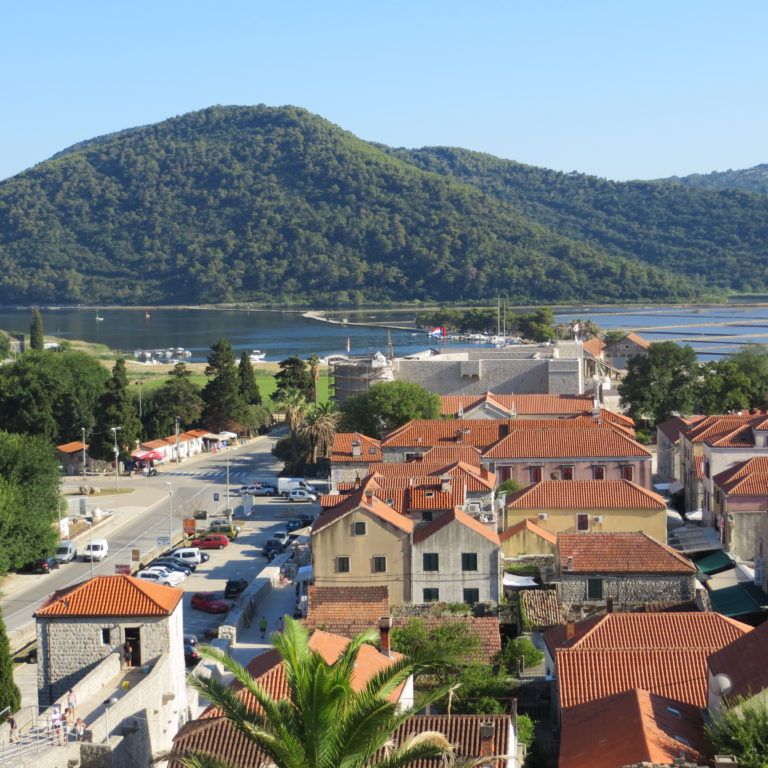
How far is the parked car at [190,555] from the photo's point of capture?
40.1 meters

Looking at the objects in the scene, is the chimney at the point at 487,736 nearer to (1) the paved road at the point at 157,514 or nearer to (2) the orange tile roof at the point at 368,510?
(2) the orange tile roof at the point at 368,510

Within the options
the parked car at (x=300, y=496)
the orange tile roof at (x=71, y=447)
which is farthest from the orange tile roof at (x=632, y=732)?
the orange tile roof at (x=71, y=447)

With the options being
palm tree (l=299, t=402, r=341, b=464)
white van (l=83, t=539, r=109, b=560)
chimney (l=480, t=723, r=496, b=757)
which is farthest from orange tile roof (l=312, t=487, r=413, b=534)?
palm tree (l=299, t=402, r=341, b=464)

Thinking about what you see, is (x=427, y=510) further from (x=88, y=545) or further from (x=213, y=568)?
(x=88, y=545)

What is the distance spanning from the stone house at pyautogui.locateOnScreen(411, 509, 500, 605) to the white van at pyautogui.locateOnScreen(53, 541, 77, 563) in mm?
16660

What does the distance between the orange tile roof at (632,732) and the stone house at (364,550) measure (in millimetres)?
11509

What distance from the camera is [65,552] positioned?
137 feet

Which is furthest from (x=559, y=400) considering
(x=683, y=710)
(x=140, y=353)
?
(x=140, y=353)

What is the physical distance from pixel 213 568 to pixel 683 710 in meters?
24.6

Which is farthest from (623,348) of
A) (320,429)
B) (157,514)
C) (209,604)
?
(209,604)

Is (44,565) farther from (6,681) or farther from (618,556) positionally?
(618,556)

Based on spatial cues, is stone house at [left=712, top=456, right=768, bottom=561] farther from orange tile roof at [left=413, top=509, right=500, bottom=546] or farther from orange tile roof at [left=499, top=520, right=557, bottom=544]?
orange tile roof at [left=413, top=509, right=500, bottom=546]

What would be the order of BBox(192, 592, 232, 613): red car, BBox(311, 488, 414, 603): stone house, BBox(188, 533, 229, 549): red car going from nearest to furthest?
BBox(311, 488, 414, 603): stone house, BBox(192, 592, 232, 613): red car, BBox(188, 533, 229, 549): red car

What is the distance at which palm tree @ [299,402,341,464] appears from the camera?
56031 millimetres
